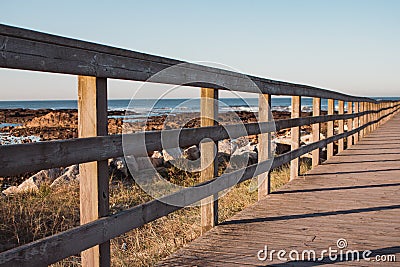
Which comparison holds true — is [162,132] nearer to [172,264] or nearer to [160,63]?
[160,63]

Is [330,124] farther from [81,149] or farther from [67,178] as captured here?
[81,149]

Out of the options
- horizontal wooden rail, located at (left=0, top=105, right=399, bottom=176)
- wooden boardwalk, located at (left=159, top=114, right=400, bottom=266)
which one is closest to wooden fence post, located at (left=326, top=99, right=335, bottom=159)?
wooden boardwalk, located at (left=159, top=114, right=400, bottom=266)

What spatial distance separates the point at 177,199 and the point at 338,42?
98.3 ft

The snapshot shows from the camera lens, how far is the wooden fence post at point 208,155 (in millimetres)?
3660

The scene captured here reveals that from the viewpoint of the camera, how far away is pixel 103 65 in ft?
7.65

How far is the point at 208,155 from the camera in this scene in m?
3.73

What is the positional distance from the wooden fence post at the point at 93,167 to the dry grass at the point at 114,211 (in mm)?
1008

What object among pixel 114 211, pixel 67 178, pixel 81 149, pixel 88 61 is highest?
pixel 88 61

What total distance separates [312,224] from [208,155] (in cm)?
103

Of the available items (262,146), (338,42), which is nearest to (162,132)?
(262,146)

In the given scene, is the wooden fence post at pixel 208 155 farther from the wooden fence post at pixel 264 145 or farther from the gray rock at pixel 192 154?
the gray rock at pixel 192 154

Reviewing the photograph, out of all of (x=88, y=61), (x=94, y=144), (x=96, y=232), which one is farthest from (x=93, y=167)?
(x=88, y=61)

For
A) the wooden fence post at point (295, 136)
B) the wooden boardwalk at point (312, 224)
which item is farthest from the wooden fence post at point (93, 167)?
the wooden fence post at point (295, 136)

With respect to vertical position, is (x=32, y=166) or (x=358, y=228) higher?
(x=32, y=166)
